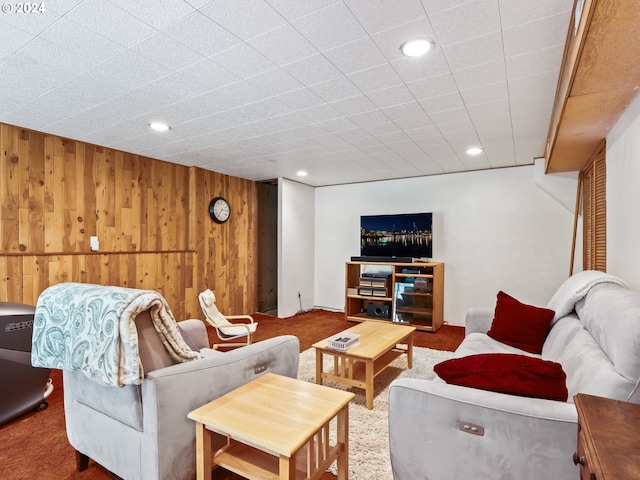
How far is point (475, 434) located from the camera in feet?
4.05

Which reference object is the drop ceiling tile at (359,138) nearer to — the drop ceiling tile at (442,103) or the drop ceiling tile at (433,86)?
the drop ceiling tile at (442,103)

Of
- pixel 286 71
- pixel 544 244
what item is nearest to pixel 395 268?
pixel 544 244

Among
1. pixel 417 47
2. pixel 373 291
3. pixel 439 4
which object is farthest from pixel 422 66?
pixel 373 291

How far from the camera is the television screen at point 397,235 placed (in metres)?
5.03

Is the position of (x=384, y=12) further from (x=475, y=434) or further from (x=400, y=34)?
(x=475, y=434)

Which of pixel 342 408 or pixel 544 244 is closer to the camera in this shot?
pixel 342 408

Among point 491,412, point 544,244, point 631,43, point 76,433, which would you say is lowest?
point 76,433

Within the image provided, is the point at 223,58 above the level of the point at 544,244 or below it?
above

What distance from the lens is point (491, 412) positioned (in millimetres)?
1212

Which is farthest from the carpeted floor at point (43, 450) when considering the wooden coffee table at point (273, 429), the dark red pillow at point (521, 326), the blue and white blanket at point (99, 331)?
the dark red pillow at point (521, 326)

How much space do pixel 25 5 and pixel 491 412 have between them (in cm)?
265

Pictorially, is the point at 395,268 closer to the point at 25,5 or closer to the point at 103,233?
the point at 103,233

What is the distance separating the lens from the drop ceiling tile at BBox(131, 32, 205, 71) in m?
1.77

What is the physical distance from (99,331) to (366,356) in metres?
1.69
